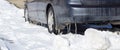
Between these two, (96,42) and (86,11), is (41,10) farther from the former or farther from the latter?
(96,42)

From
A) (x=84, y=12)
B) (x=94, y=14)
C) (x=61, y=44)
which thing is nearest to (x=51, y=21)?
(x=84, y=12)

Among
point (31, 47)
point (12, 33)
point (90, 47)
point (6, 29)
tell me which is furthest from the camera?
point (6, 29)

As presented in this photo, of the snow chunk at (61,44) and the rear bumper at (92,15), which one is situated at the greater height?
the rear bumper at (92,15)

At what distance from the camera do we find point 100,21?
10609 mm

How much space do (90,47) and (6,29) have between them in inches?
215

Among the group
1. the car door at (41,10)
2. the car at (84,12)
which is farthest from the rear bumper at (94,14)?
the car door at (41,10)

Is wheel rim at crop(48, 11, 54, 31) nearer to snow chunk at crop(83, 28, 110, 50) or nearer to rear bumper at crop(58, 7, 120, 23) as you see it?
rear bumper at crop(58, 7, 120, 23)

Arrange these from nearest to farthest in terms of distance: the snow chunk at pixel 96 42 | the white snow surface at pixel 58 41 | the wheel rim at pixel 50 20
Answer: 1. the snow chunk at pixel 96 42
2. the white snow surface at pixel 58 41
3. the wheel rim at pixel 50 20

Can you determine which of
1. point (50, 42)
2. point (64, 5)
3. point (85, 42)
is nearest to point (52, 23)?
point (64, 5)

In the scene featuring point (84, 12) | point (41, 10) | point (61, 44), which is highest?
point (84, 12)

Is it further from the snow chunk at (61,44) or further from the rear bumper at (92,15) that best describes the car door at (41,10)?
the snow chunk at (61,44)

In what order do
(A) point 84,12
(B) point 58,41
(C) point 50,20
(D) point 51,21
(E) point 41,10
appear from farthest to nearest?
1. (E) point 41,10
2. (C) point 50,20
3. (D) point 51,21
4. (A) point 84,12
5. (B) point 58,41

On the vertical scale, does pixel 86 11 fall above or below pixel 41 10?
above

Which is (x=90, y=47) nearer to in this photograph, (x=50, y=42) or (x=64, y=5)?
(x=50, y=42)
